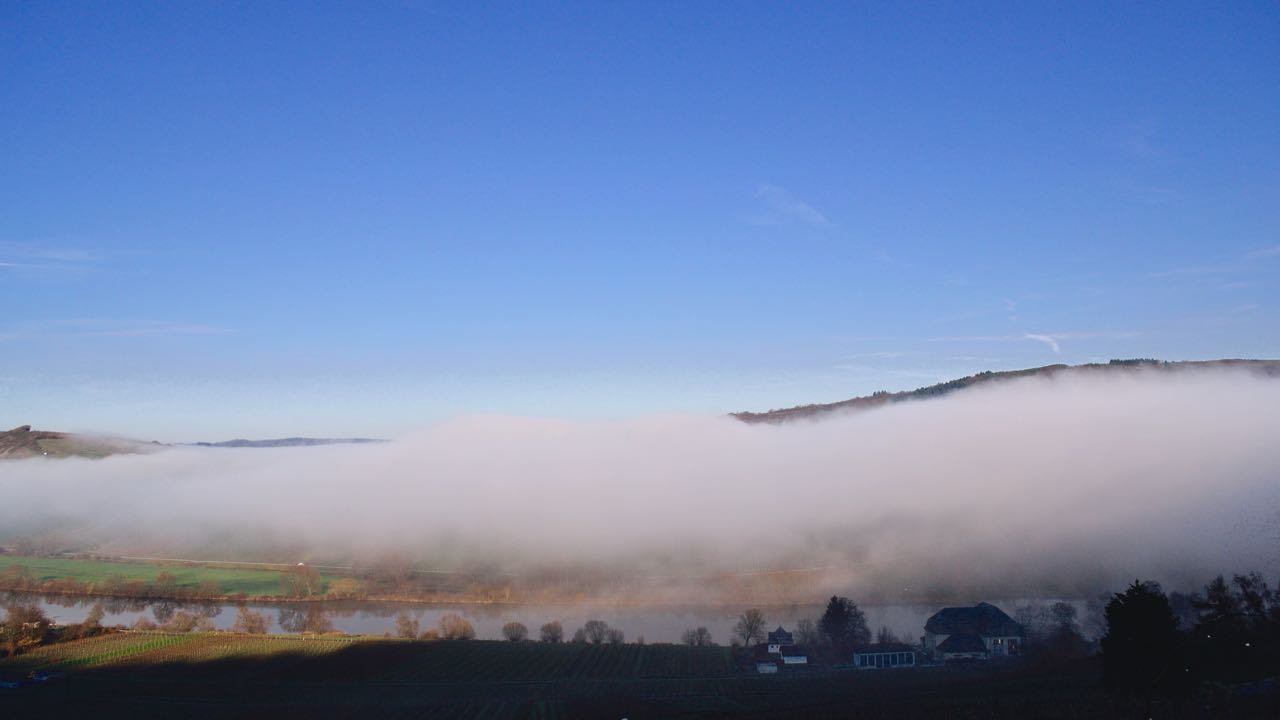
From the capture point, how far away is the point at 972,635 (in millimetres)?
57812

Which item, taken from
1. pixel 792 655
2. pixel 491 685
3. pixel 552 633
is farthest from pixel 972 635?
pixel 491 685

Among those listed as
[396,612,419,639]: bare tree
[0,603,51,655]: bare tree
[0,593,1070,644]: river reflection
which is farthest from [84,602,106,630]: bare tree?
[396,612,419,639]: bare tree

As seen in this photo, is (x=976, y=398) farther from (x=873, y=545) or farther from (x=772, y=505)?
(x=873, y=545)

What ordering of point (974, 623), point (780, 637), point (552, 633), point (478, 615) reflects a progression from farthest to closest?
point (478, 615)
point (552, 633)
point (780, 637)
point (974, 623)

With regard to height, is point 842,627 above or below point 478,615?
above

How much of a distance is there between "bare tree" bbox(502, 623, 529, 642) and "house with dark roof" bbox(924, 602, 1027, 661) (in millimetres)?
33779

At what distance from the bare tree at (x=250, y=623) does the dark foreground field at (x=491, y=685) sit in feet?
17.6

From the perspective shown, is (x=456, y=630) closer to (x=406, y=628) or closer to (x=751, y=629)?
(x=406, y=628)

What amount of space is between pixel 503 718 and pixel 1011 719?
73.6 ft

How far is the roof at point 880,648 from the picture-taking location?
185 feet

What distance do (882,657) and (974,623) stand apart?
9.72 metres

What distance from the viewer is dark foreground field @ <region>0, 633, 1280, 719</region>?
3456cm

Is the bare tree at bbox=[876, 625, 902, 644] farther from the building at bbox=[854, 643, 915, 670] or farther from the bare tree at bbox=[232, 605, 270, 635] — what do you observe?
the bare tree at bbox=[232, 605, 270, 635]

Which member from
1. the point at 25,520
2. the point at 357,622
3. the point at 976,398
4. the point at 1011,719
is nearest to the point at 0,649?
the point at 357,622
